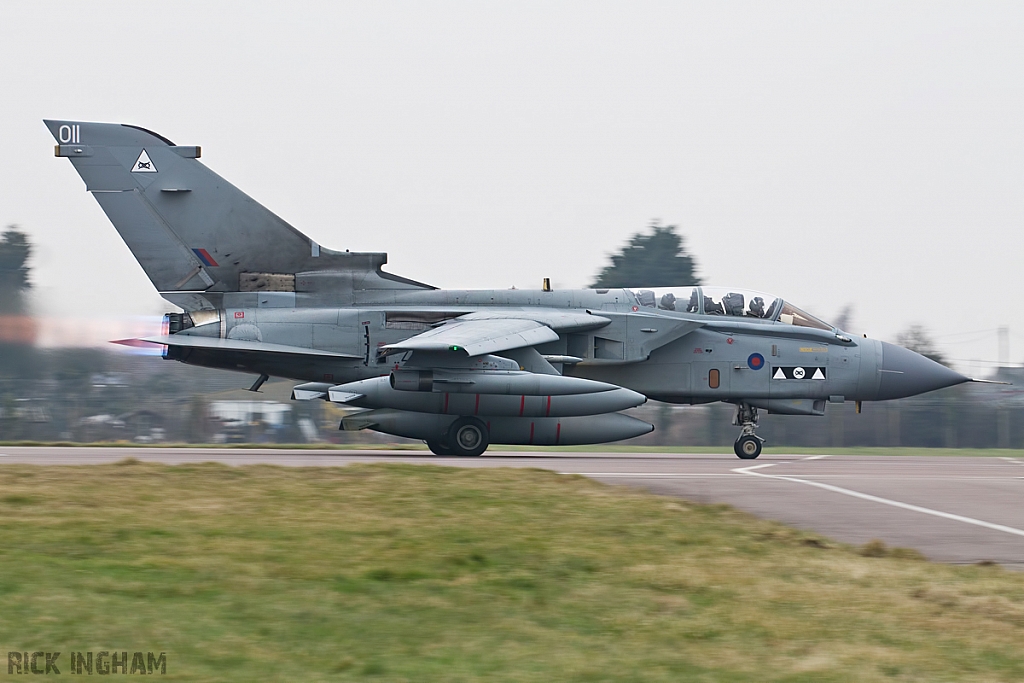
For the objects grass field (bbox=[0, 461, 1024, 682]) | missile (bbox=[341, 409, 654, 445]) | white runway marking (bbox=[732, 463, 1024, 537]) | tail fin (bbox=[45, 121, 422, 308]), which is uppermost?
tail fin (bbox=[45, 121, 422, 308])

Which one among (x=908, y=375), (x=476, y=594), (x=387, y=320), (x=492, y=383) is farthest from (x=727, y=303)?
(x=476, y=594)

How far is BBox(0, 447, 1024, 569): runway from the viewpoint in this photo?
9.20m

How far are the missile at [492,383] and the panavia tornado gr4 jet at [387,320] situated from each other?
93 cm

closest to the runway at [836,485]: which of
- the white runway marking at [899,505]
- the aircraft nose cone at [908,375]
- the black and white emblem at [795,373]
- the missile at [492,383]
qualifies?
the white runway marking at [899,505]

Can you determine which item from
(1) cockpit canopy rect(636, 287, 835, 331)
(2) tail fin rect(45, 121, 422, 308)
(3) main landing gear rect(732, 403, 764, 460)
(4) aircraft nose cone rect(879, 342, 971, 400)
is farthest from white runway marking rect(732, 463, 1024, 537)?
(2) tail fin rect(45, 121, 422, 308)

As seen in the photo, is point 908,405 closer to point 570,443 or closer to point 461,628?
point 570,443

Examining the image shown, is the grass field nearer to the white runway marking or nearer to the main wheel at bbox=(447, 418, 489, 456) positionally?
the white runway marking

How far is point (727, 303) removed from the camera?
19656mm

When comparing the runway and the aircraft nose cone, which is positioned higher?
the aircraft nose cone

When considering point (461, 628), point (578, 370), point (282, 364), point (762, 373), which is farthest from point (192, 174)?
point (461, 628)

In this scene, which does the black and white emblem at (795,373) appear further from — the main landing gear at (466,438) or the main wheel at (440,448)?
the main wheel at (440,448)

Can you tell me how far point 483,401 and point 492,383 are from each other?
0.47 m

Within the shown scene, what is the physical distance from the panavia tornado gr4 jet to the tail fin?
23mm

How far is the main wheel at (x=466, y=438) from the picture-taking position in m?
17.8
